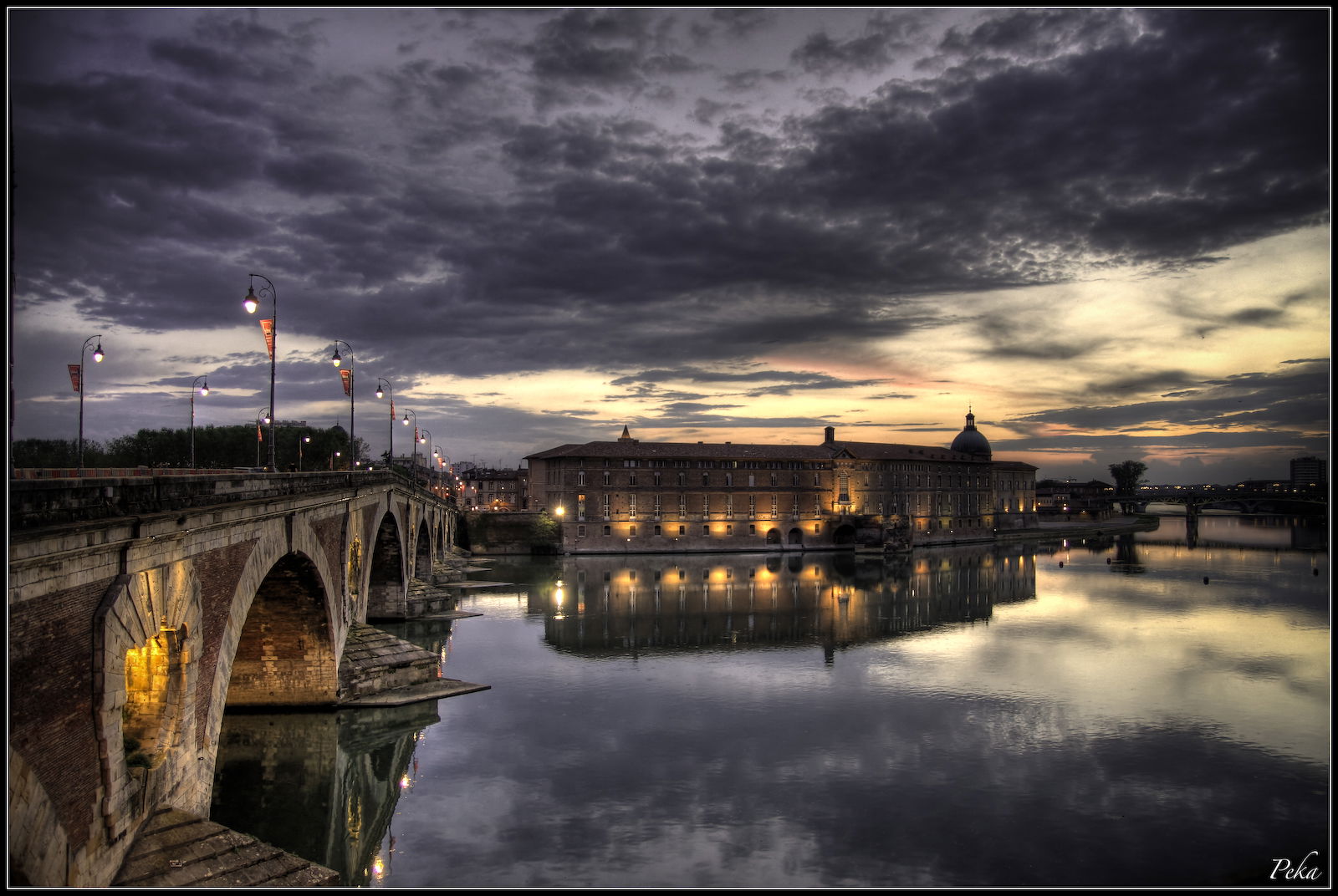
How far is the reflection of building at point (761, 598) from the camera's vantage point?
49.6m

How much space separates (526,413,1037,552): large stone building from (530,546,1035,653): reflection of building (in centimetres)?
605

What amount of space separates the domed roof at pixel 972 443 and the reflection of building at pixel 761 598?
49.9m

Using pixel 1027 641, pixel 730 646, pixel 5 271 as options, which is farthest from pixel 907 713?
pixel 5 271

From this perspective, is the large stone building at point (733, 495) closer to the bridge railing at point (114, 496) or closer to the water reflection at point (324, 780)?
the water reflection at point (324, 780)

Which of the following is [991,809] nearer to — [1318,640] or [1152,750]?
[1152,750]

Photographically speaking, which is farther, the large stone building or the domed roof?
the domed roof

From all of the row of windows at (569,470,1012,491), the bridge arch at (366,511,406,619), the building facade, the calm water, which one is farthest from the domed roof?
the bridge arch at (366,511,406,619)

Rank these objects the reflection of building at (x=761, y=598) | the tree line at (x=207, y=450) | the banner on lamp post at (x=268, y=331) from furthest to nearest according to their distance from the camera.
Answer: the tree line at (x=207, y=450) < the reflection of building at (x=761, y=598) < the banner on lamp post at (x=268, y=331)

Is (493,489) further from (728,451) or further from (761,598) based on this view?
(761,598)

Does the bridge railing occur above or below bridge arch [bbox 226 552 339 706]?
above

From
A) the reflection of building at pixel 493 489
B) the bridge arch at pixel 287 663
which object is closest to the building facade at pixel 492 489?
the reflection of building at pixel 493 489

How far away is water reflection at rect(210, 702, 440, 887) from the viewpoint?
71.1 feet

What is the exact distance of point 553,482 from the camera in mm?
101438

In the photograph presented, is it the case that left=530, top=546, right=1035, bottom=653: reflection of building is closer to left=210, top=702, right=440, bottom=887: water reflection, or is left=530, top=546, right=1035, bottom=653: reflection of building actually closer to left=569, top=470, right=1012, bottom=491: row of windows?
left=569, top=470, right=1012, bottom=491: row of windows
